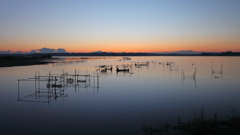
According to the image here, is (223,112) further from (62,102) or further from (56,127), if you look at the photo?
(62,102)

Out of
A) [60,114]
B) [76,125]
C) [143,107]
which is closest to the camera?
[76,125]

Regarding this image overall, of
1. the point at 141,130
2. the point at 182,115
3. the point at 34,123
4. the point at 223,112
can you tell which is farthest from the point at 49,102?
the point at 223,112

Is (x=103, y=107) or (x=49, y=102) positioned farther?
(x=49, y=102)

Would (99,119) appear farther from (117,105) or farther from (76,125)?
(117,105)

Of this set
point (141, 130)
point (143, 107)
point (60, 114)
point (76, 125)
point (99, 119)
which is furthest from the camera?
point (143, 107)

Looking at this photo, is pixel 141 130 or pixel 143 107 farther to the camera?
pixel 143 107

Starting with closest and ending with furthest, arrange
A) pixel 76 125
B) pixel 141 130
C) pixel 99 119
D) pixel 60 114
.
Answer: pixel 141 130 < pixel 76 125 < pixel 99 119 < pixel 60 114

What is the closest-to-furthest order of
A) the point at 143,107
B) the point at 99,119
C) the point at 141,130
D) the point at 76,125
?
the point at 141,130 → the point at 76,125 → the point at 99,119 → the point at 143,107

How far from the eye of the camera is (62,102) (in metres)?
8.51

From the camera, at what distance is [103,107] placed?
7867 millimetres

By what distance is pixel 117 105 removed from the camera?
26.8 feet

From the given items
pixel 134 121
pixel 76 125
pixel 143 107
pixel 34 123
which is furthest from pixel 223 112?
pixel 34 123

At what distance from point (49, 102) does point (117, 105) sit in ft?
10.4

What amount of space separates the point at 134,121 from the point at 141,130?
0.80m
